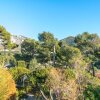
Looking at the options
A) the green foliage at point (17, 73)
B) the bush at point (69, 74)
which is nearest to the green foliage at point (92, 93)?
the bush at point (69, 74)

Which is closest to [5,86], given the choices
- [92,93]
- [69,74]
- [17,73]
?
[69,74]

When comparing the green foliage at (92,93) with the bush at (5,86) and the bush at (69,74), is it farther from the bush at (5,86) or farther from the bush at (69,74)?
the bush at (5,86)

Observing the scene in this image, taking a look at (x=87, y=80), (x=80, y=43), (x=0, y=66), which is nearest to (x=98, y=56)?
(x=80, y=43)

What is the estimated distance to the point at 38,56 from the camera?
138 ft

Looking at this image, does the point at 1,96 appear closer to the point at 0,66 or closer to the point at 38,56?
the point at 0,66

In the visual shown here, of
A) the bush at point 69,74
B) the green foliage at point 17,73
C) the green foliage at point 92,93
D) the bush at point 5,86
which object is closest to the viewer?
the bush at point 5,86

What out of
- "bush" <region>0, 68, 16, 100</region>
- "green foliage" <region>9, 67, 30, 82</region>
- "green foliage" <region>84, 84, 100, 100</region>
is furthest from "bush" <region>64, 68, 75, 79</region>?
"bush" <region>0, 68, 16, 100</region>

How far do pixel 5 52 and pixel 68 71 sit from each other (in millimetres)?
24294

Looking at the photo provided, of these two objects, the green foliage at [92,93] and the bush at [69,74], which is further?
the bush at [69,74]

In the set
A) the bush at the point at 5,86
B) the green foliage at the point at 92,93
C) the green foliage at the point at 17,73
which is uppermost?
the green foliage at the point at 17,73

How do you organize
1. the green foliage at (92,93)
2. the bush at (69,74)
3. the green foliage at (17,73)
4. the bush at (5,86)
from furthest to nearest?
the green foliage at (17,73) → the bush at (69,74) → the green foliage at (92,93) → the bush at (5,86)

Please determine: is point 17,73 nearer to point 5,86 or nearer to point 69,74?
point 69,74

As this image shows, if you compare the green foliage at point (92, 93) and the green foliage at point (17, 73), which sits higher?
the green foliage at point (17, 73)

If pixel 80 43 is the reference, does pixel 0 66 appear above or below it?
below
